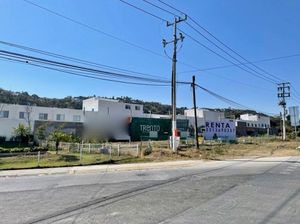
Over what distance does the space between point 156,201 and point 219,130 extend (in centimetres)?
4016

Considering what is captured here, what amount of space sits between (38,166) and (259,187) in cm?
1499

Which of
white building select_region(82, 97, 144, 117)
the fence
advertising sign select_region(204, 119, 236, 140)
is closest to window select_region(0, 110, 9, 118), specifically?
white building select_region(82, 97, 144, 117)

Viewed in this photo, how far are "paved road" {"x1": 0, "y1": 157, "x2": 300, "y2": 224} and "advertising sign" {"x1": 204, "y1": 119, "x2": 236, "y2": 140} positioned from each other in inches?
1274

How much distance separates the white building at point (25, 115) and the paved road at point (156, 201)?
141 feet

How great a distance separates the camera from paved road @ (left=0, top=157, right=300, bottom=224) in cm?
830

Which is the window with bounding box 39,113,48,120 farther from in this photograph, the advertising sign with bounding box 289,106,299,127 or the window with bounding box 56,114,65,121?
the advertising sign with bounding box 289,106,299,127

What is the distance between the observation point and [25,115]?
65750mm

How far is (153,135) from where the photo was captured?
6334 centimetres

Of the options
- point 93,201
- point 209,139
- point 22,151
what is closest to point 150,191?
point 93,201

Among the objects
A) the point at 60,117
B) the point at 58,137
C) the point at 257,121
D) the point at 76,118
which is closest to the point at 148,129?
the point at 76,118

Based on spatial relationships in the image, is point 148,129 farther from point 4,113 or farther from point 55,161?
point 55,161

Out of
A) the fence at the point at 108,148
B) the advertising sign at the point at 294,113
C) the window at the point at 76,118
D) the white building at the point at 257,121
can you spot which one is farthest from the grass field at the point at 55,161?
the white building at the point at 257,121

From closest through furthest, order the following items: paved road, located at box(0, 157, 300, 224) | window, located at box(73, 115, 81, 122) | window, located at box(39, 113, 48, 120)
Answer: paved road, located at box(0, 157, 300, 224) < window, located at box(39, 113, 48, 120) < window, located at box(73, 115, 81, 122)

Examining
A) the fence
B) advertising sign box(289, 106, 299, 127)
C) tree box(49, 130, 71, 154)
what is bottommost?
the fence
